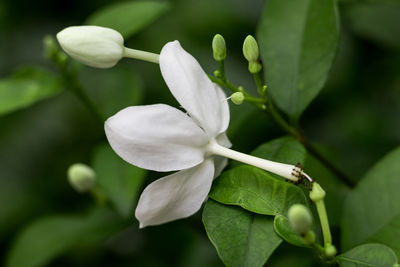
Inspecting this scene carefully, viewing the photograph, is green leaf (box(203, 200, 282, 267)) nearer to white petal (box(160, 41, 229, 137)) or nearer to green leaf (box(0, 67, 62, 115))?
white petal (box(160, 41, 229, 137))

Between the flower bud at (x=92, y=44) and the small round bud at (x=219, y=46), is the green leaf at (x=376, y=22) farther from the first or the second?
the flower bud at (x=92, y=44)

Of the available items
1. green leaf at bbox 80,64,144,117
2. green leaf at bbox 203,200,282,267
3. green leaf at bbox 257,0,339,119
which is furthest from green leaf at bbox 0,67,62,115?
green leaf at bbox 203,200,282,267

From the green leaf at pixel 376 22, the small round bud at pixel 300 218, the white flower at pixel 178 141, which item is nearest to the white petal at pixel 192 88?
the white flower at pixel 178 141

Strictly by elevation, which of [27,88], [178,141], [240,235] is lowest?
[27,88]

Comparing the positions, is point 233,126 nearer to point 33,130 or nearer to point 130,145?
point 130,145

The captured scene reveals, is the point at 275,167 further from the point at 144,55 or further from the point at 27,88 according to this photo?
the point at 27,88

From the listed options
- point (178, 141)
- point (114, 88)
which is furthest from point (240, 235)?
point (114, 88)
